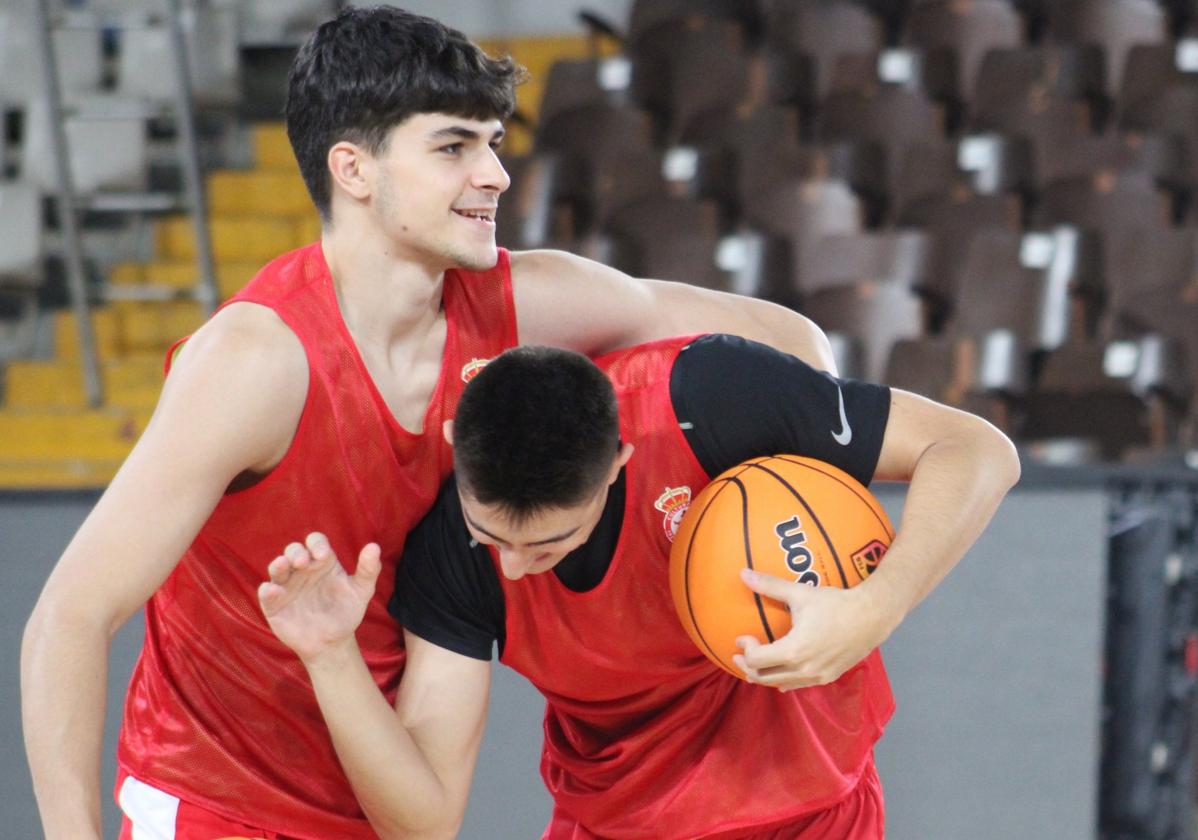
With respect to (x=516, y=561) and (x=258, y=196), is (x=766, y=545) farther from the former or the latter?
(x=258, y=196)

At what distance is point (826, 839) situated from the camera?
2.39 m

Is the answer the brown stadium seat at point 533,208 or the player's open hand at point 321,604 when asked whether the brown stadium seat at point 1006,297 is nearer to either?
the brown stadium seat at point 533,208

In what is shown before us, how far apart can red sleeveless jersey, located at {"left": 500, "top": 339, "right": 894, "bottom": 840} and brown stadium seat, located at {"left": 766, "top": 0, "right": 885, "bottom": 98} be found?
5456 millimetres

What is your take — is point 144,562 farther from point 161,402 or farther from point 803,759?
point 803,759

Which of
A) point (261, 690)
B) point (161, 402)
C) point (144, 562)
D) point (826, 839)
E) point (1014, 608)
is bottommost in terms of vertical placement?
point (1014, 608)

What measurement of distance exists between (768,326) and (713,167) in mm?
4273

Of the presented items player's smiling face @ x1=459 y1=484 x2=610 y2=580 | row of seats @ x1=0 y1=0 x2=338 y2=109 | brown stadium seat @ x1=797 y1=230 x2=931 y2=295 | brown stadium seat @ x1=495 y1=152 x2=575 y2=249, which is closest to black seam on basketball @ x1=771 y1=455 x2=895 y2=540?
player's smiling face @ x1=459 y1=484 x2=610 y2=580

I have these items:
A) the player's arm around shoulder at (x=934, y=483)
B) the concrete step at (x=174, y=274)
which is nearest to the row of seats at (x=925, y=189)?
the concrete step at (x=174, y=274)

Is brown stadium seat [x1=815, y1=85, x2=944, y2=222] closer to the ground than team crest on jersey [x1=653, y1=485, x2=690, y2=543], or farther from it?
closer to the ground

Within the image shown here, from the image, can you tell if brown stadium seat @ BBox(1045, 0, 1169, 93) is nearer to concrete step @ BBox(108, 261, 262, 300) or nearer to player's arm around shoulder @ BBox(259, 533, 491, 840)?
concrete step @ BBox(108, 261, 262, 300)

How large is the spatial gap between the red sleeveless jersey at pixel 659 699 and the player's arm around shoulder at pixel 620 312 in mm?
95

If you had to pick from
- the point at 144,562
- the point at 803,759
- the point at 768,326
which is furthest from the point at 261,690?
the point at 768,326

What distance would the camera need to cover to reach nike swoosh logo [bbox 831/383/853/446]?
2.22 m

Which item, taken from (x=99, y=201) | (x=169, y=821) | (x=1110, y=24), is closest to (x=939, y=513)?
(x=169, y=821)
